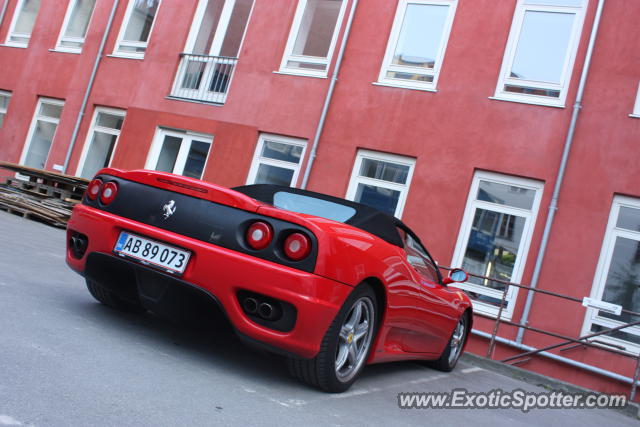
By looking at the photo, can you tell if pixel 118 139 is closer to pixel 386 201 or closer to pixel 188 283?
pixel 386 201

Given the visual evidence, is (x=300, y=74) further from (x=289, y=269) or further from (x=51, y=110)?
(x=289, y=269)

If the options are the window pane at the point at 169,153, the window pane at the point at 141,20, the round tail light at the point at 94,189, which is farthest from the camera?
the window pane at the point at 141,20

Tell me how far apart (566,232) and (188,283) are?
7.74 metres

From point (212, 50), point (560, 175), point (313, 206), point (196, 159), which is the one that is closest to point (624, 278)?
point (560, 175)

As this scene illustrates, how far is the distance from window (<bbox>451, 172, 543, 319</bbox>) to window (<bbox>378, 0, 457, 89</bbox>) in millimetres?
2269

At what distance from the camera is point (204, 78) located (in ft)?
46.5

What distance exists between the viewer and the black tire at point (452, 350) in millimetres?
6148

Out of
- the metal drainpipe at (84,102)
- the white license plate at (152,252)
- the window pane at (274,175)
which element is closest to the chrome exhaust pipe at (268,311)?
the white license plate at (152,252)

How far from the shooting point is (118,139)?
14.7 meters

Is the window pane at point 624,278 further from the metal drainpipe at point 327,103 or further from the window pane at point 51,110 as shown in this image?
the window pane at point 51,110

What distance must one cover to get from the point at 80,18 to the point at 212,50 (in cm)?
477

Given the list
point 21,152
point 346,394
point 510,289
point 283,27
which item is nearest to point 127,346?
point 346,394

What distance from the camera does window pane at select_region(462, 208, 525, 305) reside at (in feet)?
33.9

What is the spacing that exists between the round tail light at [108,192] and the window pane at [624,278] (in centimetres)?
778
